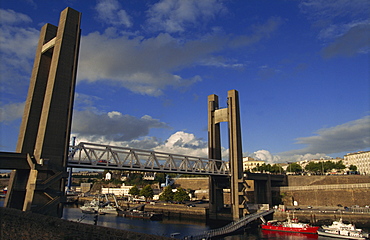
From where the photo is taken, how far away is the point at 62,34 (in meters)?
40.7

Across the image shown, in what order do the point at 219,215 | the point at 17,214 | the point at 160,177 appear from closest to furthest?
the point at 17,214, the point at 219,215, the point at 160,177

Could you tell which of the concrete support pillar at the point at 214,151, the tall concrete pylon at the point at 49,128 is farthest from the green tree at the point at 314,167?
the tall concrete pylon at the point at 49,128

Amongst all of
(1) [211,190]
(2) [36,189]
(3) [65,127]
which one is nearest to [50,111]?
(3) [65,127]

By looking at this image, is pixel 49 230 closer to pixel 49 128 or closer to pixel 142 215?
pixel 49 128

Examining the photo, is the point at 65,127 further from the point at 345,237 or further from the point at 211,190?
the point at 345,237

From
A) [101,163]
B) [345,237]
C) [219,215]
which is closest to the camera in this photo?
[101,163]

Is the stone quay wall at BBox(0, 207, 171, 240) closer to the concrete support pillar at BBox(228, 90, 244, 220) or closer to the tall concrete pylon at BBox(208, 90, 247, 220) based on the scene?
the concrete support pillar at BBox(228, 90, 244, 220)

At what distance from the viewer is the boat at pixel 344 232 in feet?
165

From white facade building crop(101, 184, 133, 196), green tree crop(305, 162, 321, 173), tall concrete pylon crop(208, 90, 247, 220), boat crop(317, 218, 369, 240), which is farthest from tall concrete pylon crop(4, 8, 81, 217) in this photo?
green tree crop(305, 162, 321, 173)

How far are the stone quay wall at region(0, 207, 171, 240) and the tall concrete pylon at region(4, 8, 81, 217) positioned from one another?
10.8 meters

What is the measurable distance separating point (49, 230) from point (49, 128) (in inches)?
693

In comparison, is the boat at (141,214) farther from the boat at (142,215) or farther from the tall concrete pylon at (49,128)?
the tall concrete pylon at (49,128)

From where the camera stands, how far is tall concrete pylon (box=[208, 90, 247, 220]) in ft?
223

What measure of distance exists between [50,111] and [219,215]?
162ft
